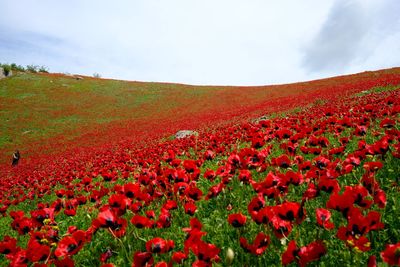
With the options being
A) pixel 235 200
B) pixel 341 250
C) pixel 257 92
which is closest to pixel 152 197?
pixel 235 200

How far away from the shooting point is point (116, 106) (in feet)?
144

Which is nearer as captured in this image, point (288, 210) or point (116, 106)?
point (288, 210)

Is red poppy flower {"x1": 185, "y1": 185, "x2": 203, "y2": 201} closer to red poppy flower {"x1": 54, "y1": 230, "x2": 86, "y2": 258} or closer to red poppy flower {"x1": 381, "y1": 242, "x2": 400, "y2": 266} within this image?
red poppy flower {"x1": 54, "y1": 230, "x2": 86, "y2": 258}

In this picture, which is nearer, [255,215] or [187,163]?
[255,215]

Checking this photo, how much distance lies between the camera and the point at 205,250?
1.75 metres

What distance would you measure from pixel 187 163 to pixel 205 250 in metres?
1.80

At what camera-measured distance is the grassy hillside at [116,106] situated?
26.6 m

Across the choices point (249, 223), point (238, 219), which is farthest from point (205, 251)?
Answer: point (249, 223)

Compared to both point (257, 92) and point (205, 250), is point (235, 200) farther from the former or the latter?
→ point (257, 92)

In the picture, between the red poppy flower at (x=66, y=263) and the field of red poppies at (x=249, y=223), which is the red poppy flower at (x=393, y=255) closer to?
the field of red poppies at (x=249, y=223)

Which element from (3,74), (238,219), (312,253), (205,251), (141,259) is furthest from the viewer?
(3,74)

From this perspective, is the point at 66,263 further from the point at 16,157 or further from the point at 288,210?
the point at 16,157

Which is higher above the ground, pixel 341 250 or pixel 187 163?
pixel 187 163

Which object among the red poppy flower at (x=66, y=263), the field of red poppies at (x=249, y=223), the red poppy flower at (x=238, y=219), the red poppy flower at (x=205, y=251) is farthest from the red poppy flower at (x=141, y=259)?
the red poppy flower at (x=238, y=219)
